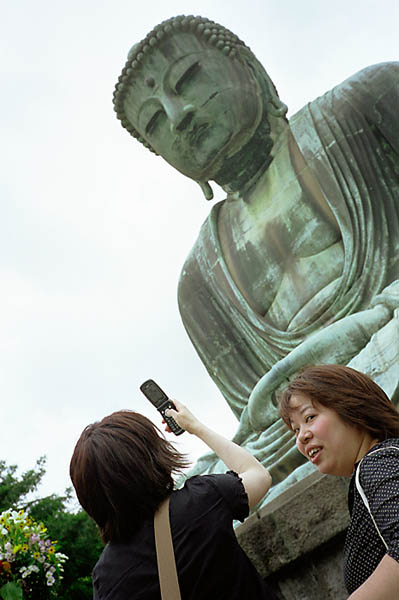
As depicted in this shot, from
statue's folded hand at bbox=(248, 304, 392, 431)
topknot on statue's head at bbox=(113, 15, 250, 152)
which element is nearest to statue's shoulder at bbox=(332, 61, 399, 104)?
topknot on statue's head at bbox=(113, 15, 250, 152)

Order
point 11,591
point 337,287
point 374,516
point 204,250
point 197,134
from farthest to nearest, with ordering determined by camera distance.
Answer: point 204,250
point 197,134
point 337,287
point 11,591
point 374,516

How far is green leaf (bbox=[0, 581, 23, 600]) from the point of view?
336cm

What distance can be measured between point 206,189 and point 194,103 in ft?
2.41

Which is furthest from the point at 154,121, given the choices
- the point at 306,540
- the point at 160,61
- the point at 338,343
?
the point at 306,540

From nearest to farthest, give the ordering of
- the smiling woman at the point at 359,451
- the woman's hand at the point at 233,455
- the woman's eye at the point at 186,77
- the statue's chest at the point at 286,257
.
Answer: the smiling woman at the point at 359,451, the woman's hand at the point at 233,455, the statue's chest at the point at 286,257, the woman's eye at the point at 186,77

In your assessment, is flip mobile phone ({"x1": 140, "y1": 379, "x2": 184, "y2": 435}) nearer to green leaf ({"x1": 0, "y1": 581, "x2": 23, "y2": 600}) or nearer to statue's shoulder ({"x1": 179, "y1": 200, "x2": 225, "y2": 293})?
green leaf ({"x1": 0, "y1": 581, "x2": 23, "y2": 600})

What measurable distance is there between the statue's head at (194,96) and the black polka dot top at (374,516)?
385 centimetres

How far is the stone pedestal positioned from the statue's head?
308 centimetres

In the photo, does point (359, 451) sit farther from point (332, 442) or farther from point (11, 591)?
point (11, 591)

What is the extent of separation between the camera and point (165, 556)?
1558mm

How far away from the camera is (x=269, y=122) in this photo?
524cm

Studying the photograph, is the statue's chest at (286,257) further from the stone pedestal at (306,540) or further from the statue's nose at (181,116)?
the stone pedestal at (306,540)

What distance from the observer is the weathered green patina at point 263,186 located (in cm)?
458

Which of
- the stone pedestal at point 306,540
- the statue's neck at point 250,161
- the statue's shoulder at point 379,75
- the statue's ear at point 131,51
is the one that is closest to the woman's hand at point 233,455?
the stone pedestal at point 306,540
